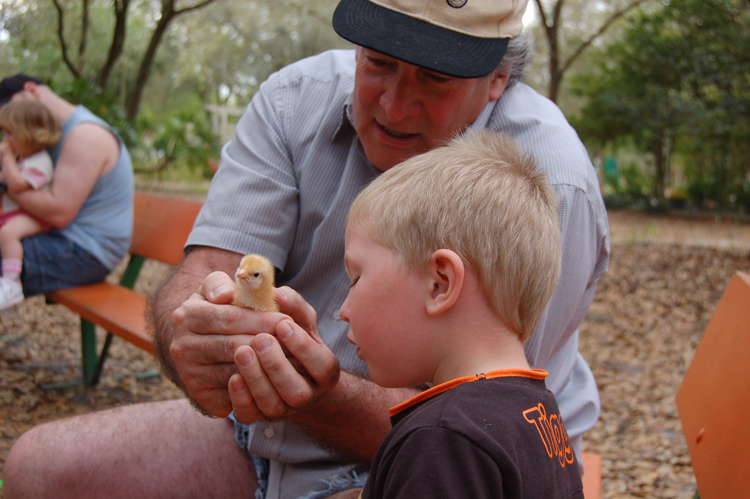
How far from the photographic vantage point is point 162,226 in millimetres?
4562

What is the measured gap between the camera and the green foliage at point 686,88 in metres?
14.3

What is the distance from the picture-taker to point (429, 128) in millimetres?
1954

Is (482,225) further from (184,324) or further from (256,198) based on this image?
(256,198)

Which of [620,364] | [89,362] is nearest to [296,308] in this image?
[89,362]

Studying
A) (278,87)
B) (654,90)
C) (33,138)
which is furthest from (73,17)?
(278,87)

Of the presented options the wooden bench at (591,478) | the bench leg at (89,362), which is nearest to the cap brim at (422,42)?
the wooden bench at (591,478)

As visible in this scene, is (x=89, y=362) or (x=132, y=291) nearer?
(x=132, y=291)

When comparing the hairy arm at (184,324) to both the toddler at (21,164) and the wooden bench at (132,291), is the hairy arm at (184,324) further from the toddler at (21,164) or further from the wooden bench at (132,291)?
the toddler at (21,164)

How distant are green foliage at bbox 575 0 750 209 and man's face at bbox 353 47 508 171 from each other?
40.7 ft

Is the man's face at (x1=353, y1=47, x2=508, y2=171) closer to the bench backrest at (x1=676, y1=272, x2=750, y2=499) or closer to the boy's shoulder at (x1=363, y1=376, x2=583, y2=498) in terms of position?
the boy's shoulder at (x1=363, y1=376, x2=583, y2=498)

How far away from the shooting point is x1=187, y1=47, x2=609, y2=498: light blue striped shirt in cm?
183

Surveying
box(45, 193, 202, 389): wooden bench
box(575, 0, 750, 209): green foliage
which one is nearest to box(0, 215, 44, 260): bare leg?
box(45, 193, 202, 389): wooden bench

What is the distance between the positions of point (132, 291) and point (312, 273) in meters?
2.80

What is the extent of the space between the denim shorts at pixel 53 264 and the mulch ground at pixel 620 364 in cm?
86
